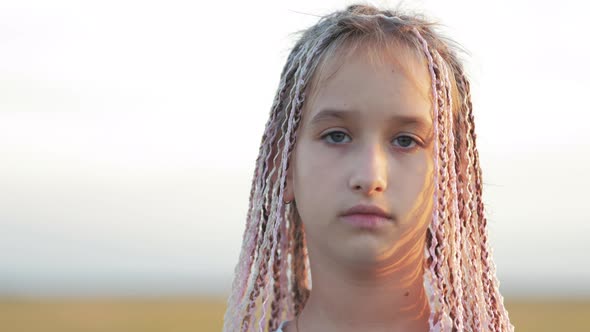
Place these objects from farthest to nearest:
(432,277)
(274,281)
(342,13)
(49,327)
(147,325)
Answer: (147,325)
(49,327)
(274,281)
(342,13)
(432,277)

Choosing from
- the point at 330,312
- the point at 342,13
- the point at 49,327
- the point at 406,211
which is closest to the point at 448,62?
the point at 342,13

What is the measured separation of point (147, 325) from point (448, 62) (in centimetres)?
1909

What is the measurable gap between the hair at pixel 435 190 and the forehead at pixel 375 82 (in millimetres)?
43

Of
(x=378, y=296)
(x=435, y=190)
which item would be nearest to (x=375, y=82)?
(x=435, y=190)

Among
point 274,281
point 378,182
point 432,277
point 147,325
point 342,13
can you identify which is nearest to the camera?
point 378,182

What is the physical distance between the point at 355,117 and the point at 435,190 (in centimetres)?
47

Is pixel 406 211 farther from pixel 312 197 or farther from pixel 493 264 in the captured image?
pixel 493 264

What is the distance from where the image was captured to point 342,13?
13.7 ft

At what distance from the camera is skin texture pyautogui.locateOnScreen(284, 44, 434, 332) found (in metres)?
3.64

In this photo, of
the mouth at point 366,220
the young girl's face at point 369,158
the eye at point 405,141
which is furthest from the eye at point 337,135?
the mouth at point 366,220

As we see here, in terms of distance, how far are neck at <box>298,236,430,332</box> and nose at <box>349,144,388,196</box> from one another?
366 millimetres

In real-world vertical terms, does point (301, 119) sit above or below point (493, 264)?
above

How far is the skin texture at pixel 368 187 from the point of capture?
3.64 m

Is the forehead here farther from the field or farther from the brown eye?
the field
